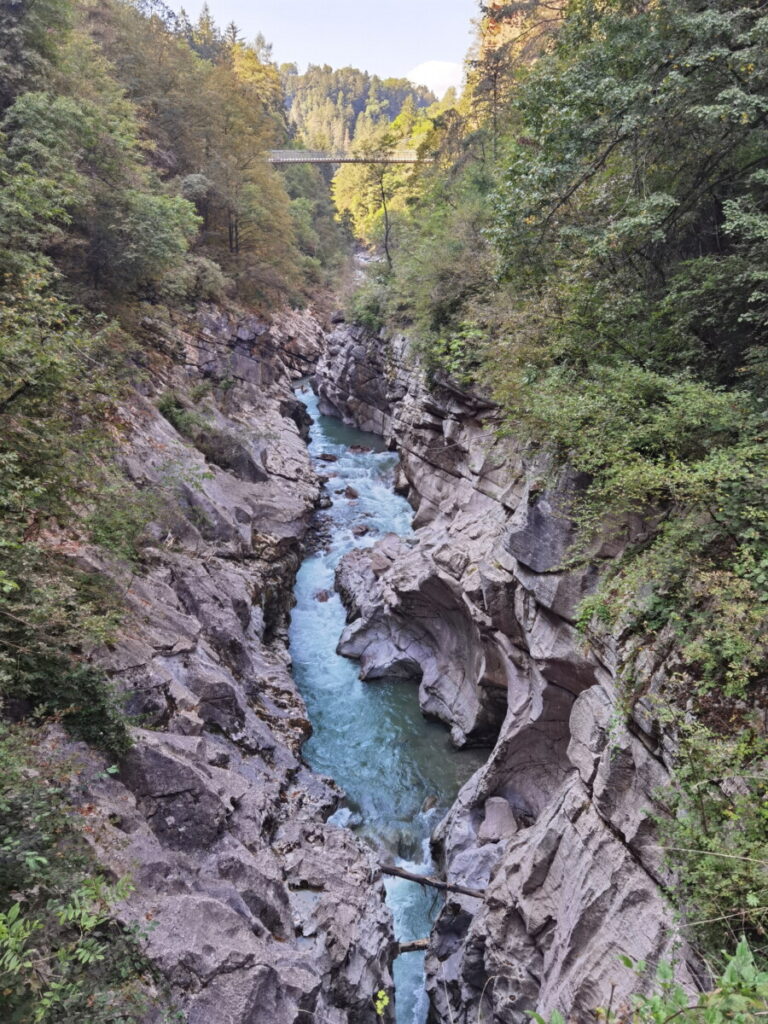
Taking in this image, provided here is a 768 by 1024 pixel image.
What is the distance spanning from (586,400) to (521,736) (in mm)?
6376

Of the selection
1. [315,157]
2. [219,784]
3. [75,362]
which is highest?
[315,157]

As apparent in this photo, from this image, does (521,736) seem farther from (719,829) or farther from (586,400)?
(586,400)

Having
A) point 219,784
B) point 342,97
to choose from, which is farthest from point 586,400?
point 342,97

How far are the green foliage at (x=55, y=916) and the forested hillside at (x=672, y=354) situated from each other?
182 inches

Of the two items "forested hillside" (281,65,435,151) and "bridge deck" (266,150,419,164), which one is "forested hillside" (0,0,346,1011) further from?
"forested hillside" (281,65,435,151)

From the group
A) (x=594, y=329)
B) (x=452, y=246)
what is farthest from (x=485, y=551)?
(x=452, y=246)

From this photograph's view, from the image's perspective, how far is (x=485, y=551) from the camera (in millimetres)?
12445

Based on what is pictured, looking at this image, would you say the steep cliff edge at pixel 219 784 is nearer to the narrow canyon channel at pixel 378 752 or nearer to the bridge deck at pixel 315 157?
the narrow canyon channel at pixel 378 752

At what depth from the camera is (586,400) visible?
25.0 ft

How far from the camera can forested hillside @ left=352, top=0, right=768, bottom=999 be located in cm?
485

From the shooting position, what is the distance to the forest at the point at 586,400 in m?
4.27

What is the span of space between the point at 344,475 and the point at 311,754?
1521cm

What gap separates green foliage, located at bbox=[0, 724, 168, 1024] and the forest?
0.03 metres

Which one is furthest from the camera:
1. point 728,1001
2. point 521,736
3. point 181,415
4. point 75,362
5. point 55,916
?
point 181,415
